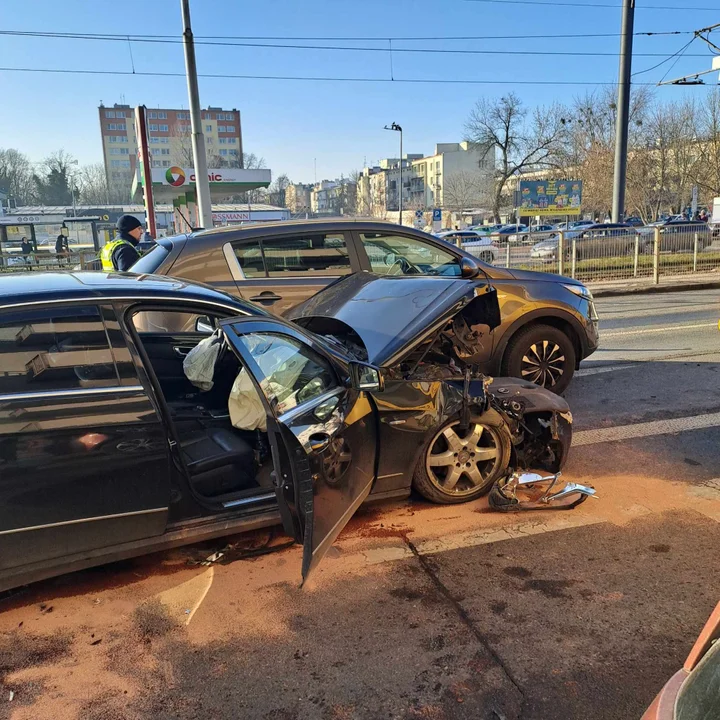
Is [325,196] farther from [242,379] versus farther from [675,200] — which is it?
[242,379]

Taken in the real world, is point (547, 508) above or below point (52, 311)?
below

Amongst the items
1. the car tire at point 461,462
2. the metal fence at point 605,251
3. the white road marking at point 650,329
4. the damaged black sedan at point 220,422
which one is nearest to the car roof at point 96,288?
the damaged black sedan at point 220,422

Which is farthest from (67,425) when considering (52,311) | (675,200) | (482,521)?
(675,200)

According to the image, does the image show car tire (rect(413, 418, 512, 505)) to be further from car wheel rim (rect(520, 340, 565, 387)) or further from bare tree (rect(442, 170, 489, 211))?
bare tree (rect(442, 170, 489, 211))

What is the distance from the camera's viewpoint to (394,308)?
4012 millimetres

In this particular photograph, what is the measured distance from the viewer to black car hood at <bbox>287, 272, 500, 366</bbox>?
3.66 meters

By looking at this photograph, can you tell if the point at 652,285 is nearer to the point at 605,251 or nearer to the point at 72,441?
the point at 605,251

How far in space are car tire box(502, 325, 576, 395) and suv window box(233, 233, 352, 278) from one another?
5.98 feet

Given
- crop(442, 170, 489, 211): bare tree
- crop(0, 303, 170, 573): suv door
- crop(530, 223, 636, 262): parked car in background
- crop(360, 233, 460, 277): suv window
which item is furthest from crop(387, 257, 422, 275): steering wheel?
crop(442, 170, 489, 211): bare tree

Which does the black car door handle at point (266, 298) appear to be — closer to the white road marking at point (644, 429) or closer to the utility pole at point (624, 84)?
the white road marking at point (644, 429)

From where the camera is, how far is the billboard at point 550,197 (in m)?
27.2

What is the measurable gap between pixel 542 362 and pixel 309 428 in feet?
12.4

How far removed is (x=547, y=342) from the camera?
5922mm

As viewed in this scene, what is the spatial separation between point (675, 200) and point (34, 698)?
48379mm
